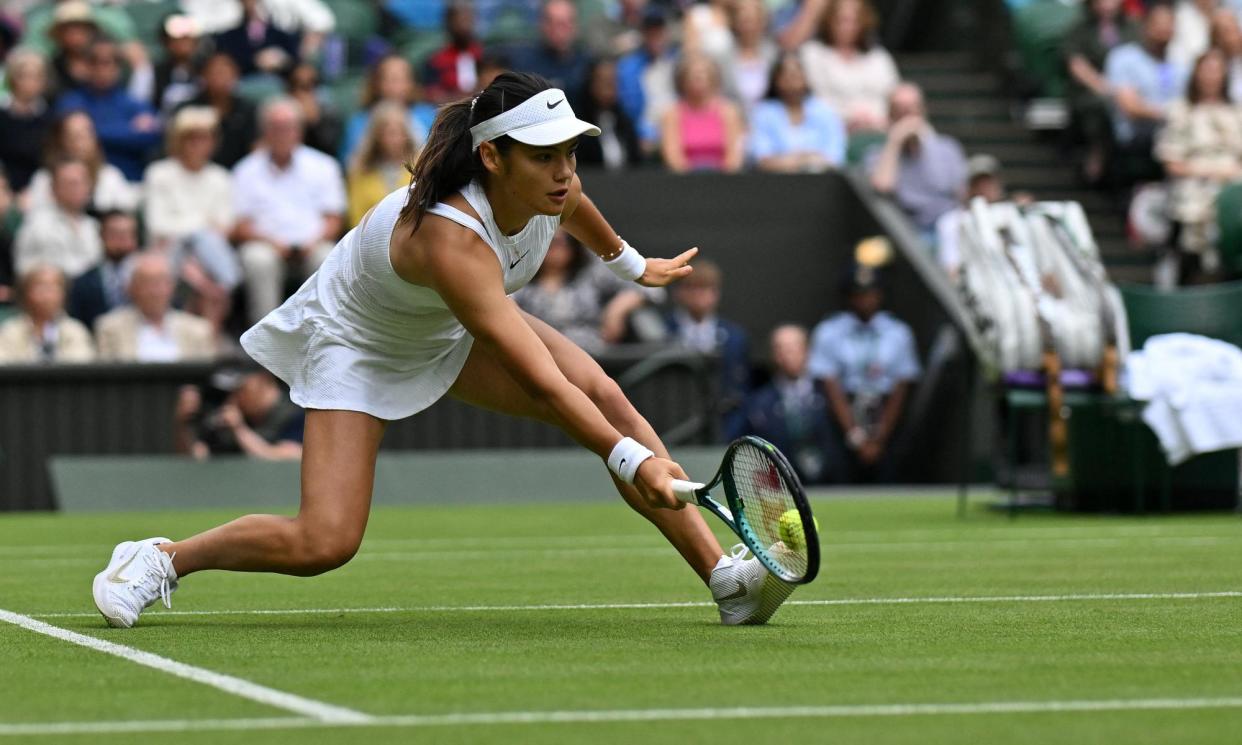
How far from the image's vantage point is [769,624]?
626cm

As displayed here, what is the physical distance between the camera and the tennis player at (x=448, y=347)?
230 inches

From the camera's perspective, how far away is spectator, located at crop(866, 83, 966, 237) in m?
16.8

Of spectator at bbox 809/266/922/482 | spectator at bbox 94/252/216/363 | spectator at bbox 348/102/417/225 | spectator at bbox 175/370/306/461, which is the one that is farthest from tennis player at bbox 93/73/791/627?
spectator at bbox 809/266/922/482

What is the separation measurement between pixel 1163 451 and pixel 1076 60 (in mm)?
6520

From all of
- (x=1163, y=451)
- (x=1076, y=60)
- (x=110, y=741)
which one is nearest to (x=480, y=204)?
(x=110, y=741)

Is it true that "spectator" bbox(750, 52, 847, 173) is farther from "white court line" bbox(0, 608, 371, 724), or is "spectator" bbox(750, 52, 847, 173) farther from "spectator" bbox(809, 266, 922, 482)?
"white court line" bbox(0, 608, 371, 724)

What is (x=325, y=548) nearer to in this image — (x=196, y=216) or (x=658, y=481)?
(x=658, y=481)

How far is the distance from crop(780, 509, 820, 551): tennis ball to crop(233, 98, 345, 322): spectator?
984 cm

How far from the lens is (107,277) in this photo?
14.7 meters

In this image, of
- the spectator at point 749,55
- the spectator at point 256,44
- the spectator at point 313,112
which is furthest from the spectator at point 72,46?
the spectator at point 749,55

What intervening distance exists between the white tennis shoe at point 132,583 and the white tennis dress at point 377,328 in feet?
2.03

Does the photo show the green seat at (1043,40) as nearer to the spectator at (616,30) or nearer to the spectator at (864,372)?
the spectator at (616,30)

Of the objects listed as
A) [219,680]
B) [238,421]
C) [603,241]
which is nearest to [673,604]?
[603,241]

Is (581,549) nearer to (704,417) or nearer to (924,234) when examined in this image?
(704,417)
